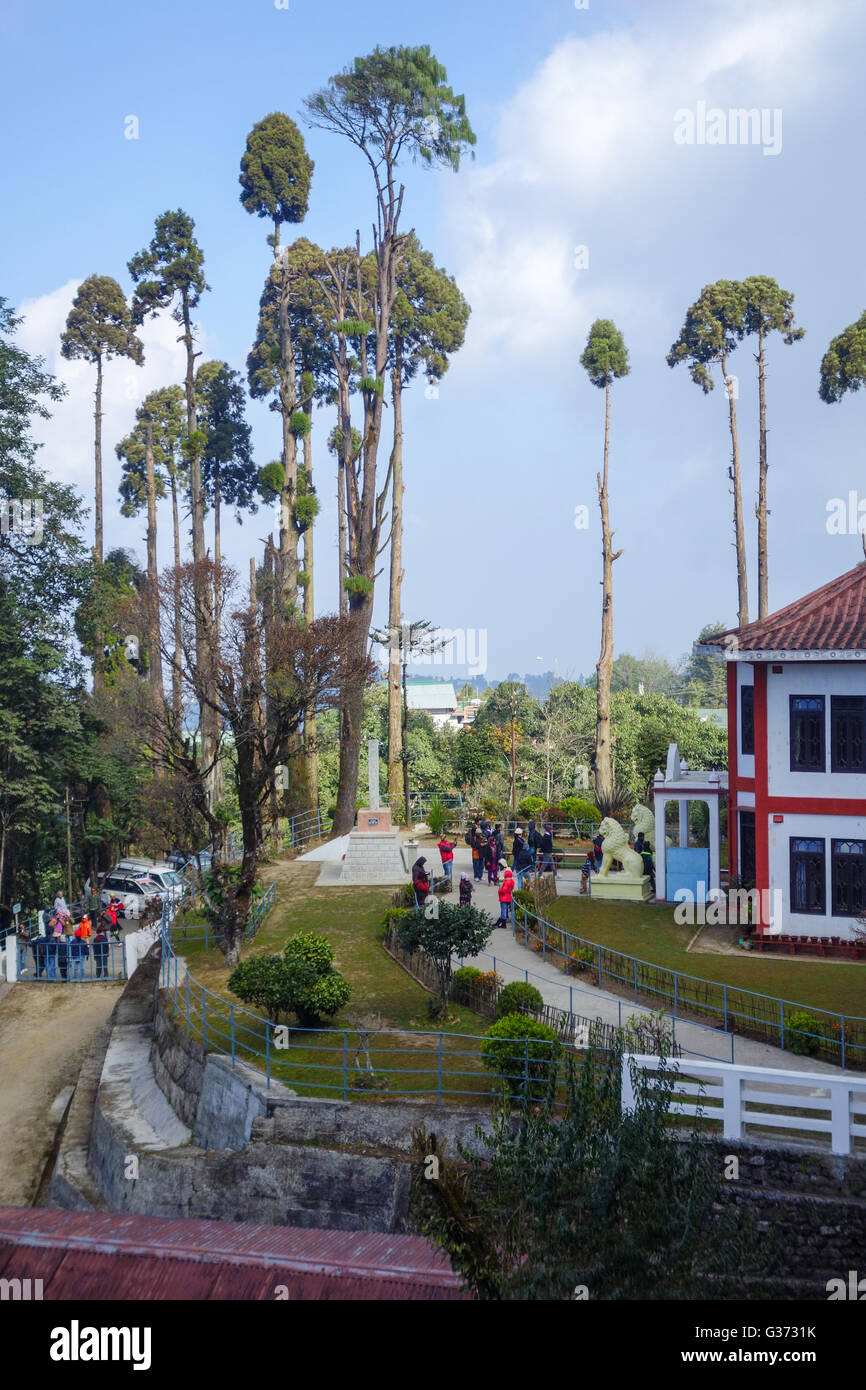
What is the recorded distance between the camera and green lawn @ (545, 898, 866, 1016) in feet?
56.7

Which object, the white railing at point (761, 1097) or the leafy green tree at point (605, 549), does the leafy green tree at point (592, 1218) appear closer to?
the white railing at point (761, 1097)

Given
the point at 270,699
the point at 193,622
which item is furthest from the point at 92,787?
the point at 270,699

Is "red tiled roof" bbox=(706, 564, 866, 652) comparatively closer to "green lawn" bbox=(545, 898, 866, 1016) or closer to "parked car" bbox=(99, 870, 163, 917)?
"green lawn" bbox=(545, 898, 866, 1016)

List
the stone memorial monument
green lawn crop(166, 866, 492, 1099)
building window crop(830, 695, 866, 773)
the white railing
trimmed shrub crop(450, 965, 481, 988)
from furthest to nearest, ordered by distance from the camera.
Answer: the stone memorial monument
building window crop(830, 695, 866, 773)
trimmed shrub crop(450, 965, 481, 988)
green lawn crop(166, 866, 492, 1099)
the white railing

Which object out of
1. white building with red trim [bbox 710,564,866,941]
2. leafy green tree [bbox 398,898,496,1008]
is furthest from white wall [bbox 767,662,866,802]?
leafy green tree [bbox 398,898,496,1008]

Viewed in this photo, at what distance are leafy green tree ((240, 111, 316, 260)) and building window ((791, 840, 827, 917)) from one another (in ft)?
97.0

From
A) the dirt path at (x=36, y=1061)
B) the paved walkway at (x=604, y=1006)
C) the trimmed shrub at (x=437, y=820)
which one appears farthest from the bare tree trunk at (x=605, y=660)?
the dirt path at (x=36, y=1061)

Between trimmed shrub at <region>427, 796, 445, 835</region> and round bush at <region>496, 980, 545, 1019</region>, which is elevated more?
trimmed shrub at <region>427, 796, 445, 835</region>

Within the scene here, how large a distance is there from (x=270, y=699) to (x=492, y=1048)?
10472mm

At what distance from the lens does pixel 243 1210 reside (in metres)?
12.6

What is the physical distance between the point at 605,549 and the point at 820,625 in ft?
53.9

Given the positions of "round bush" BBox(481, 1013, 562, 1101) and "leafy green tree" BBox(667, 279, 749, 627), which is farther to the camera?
"leafy green tree" BBox(667, 279, 749, 627)

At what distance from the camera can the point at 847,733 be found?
20.6m

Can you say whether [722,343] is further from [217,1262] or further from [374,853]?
[217,1262]
